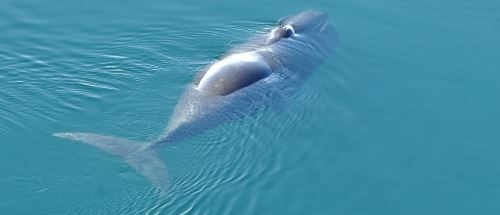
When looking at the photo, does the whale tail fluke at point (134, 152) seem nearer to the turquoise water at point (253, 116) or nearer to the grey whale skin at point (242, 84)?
the grey whale skin at point (242, 84)

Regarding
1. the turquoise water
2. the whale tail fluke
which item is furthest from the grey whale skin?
the turquoise water

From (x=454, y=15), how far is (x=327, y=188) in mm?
10014

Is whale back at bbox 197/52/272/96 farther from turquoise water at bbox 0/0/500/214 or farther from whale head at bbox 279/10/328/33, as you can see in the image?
whale head at bbox 279/10/328/33

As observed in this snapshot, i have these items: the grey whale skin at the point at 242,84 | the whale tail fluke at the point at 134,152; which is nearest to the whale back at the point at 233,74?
the grey whale skin at the point at 242,84

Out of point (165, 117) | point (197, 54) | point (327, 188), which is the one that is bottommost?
point (327, 188)

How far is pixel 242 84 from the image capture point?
20484mm

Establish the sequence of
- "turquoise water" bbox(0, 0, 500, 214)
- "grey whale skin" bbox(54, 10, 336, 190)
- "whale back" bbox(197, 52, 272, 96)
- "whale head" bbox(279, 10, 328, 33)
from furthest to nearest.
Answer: "whale head" bbox(279, 10, 328, 33), "whale back" bbox(197, 52, 272, 96), "grey whale skin" bbox(54, 10, 336, 190), "turquoise water" bbox(0, 0, 500, 214)

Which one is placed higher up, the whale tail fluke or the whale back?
the whale back

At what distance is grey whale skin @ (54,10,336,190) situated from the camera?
58.0ft

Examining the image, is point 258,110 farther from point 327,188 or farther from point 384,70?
A: point 384,70

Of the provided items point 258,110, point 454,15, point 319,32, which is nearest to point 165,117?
point 258,110

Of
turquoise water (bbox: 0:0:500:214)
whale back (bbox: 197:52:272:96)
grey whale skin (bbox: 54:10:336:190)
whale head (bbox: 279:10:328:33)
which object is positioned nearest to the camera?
turquoise water (bbox: 0:0:500:214)

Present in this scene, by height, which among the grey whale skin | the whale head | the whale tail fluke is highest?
the whale head

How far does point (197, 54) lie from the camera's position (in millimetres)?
22047
